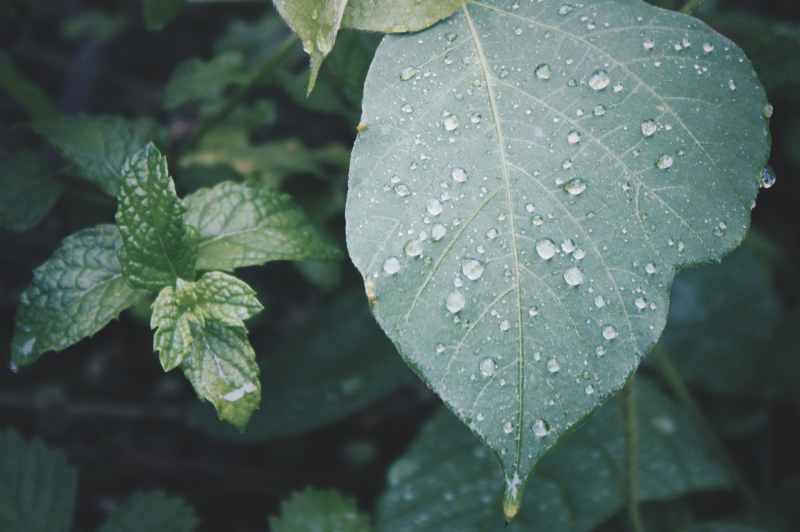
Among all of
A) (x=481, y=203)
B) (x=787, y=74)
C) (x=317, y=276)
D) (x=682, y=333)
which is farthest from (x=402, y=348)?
(x=682, y=333)

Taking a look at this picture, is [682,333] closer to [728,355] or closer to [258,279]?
[728,355]

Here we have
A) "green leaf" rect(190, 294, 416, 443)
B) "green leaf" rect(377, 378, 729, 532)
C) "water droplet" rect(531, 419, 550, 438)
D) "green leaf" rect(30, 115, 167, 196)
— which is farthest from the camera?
"green leaf" rect(190, 294, 416, 443)

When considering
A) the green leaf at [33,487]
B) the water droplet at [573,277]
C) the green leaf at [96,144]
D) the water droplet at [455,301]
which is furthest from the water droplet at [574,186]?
the green leaf at [33,487]

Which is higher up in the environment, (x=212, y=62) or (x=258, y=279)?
(x=212, y=62)

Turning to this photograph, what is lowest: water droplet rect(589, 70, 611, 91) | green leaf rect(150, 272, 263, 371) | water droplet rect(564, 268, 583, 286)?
green leaf rect(150, 272, 263, 371)

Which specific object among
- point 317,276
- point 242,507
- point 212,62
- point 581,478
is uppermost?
point 212,62

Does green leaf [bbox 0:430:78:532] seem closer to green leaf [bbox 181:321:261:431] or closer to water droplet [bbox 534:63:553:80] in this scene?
green leaf [bbox 181:321:261:431]

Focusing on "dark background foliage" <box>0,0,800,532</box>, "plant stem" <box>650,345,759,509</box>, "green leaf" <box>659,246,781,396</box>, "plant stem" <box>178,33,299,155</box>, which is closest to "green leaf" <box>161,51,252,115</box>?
"plant stem" <box>178,33,299,155</box>
